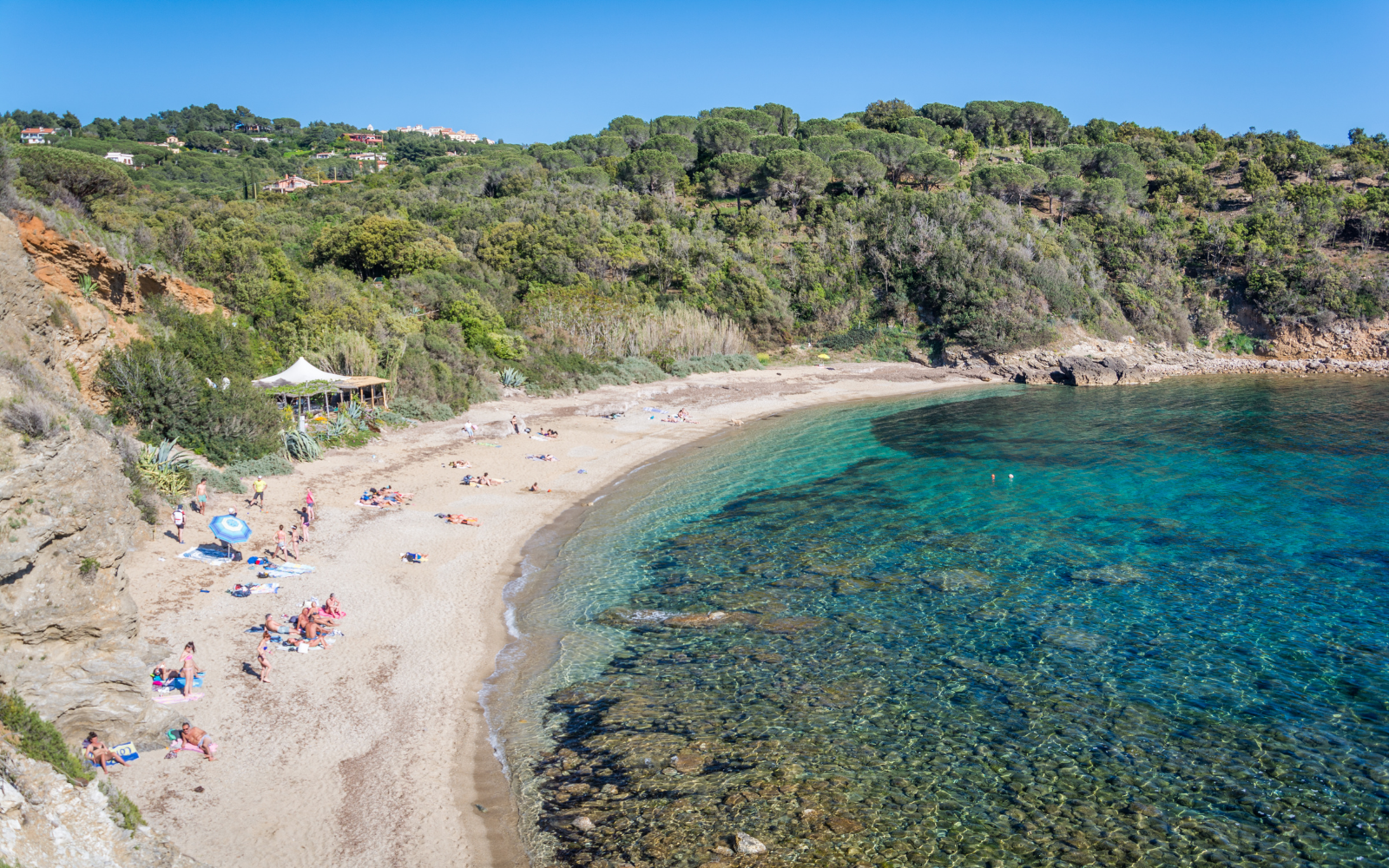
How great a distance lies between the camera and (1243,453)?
28.9 m

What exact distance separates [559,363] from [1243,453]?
30.4m

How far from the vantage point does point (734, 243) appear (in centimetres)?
5906

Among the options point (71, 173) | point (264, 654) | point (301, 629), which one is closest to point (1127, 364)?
point (301, 629)

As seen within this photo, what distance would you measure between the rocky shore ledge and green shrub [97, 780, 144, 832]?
162 ft

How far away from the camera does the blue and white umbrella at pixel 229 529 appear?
52.7ft

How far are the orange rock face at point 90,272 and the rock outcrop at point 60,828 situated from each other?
1709 cm

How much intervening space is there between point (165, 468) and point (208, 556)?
4.55m

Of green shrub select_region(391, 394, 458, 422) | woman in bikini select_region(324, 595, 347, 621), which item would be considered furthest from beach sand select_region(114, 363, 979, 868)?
green shrub select_region(391, 394, 458, 422)

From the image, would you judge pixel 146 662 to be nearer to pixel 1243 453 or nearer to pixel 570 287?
pixel 1243 453

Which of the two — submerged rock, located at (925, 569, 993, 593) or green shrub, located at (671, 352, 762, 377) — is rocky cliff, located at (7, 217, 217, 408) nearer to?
submerged rock, located at (925, 569, 993, 593)

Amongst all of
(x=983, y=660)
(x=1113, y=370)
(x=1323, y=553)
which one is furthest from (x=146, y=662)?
(x=1113, y=370)

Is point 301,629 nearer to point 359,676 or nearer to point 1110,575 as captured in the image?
point 359,676

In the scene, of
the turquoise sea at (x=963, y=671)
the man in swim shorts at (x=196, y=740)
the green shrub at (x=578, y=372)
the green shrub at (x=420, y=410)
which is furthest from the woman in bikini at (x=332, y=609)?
the green shrub at (x=578, y=372)

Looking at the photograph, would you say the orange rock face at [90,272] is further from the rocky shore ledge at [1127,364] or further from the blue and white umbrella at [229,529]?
the rocky shore ledge at [1127,364]
